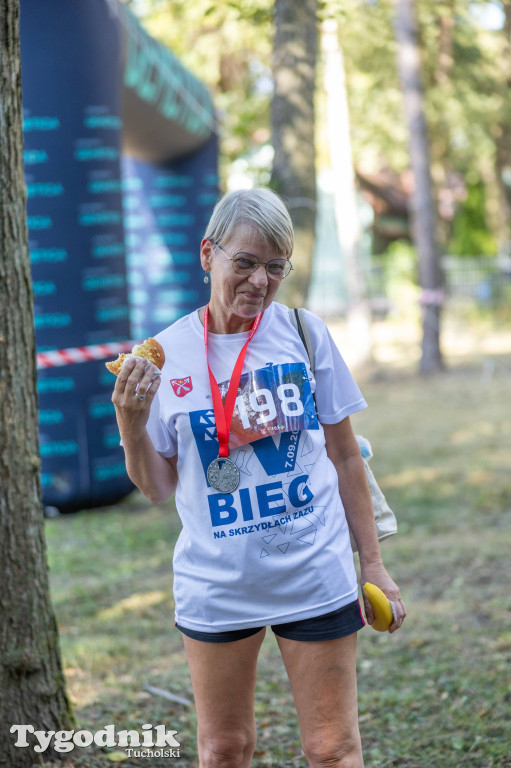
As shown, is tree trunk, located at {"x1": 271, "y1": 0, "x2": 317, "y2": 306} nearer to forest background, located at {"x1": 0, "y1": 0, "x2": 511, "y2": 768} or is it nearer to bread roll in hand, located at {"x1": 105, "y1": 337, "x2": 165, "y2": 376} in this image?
forest background, located at {"x1": 0, "y1": 0, "x2": 511, "y2": 768}

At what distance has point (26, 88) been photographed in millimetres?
7375

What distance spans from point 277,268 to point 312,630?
35.6 inches

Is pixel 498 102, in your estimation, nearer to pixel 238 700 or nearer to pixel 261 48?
pixel 261 48

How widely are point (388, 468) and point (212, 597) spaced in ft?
24.2

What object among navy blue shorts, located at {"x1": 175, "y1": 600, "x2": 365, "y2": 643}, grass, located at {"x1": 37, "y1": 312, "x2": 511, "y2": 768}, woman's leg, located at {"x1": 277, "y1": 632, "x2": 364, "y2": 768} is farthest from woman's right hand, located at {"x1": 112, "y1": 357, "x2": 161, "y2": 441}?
grass, located at {"x1": 37, "y1": 312, "x2": 511, "y2": 768}

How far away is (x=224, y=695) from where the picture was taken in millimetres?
2348

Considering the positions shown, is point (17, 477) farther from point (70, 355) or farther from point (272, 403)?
point (70, 355)

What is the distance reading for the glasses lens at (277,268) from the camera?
7.66 ft

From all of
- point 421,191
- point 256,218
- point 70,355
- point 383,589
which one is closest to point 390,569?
point 70,355

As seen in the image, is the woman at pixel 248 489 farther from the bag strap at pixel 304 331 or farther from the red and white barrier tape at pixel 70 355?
the red and white barrier tape at pixel 70 355

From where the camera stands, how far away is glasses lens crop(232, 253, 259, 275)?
2.31 m

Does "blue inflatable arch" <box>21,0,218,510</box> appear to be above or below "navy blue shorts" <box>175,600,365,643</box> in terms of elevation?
above

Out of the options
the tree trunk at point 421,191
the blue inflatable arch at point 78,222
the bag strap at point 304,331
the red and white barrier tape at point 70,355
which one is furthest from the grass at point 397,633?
the tree trunk at point 421,191

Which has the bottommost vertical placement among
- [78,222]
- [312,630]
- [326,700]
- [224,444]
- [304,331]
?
[326,700]
